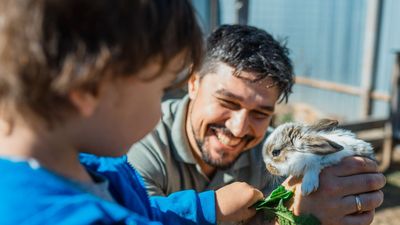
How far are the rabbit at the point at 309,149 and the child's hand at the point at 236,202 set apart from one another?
0.13 metres

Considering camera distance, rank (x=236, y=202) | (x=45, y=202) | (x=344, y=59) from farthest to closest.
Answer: (x=344, y=59) < (x=236, y=202) < (x=45, y=202)

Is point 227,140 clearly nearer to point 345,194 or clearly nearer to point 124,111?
point 345,194

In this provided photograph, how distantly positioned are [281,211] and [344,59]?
5618 mm

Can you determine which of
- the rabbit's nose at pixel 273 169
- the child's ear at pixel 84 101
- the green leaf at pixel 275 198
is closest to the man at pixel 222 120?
the rabbit's nose at pixel 273 169

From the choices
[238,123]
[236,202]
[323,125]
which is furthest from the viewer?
[238,123]

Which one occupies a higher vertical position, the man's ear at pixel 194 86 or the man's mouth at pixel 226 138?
the man's ear at pixel 194 86

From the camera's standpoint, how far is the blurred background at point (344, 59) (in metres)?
5.56

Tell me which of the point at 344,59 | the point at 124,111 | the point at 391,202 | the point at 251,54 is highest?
the point at 124,111

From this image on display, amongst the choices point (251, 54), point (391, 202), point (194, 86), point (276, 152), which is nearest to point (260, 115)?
point (251, 54)

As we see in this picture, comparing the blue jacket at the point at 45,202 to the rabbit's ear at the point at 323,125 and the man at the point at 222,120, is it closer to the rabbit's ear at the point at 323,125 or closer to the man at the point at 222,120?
the rabbit's ear at the point at 323,125

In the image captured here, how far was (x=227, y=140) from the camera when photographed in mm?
2049

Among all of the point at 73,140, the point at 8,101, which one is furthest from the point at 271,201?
the point at 8,101

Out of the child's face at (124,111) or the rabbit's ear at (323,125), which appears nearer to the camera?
the child's face at (124,111)

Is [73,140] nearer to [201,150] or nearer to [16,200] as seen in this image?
[16,200]
